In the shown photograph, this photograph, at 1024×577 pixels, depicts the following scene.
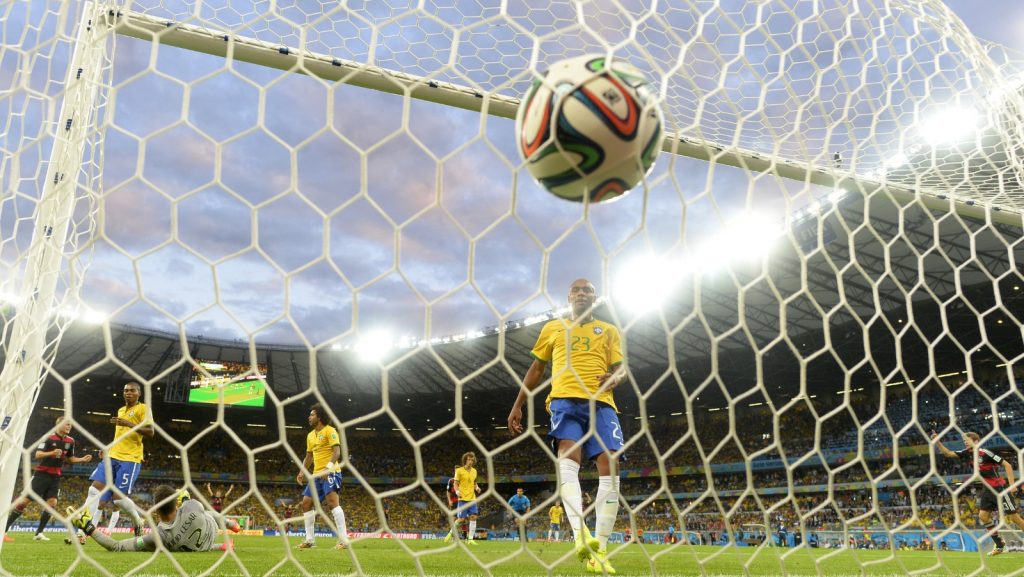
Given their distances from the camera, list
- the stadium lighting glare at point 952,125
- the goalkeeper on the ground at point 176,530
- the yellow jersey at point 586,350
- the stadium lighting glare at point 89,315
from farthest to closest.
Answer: the goalkeeper on the ground at point 176,530
the stadium lighting glare at point 952,125
the yellow jersey at point 586,350
the stadium lighting glare at point 89,315

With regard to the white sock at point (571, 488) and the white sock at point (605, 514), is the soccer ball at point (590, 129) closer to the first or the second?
the white sock at point (571, 488)

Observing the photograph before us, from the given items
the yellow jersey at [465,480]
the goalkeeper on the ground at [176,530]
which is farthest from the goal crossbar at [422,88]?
the yellow jersey at [465,480]

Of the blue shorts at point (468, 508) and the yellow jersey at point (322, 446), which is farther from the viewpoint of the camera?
the yellow jersey at point (322, 446)

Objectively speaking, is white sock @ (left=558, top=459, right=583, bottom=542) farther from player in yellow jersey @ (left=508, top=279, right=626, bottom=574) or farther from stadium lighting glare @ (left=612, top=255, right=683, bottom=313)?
stadium lighting glare @ (left=612, top=255, right=683, bottom=313)

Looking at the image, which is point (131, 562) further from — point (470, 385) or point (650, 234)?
point (470, 385)

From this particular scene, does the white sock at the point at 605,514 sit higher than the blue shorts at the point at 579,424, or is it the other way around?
the blue shorts at the point at 579,424

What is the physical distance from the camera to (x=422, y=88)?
3.44 metres

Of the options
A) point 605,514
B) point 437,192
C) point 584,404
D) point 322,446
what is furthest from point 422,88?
point 322,446

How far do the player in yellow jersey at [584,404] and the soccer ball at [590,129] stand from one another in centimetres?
85

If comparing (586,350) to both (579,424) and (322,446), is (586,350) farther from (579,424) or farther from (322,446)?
(322,446)

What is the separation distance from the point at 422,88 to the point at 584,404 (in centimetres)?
181

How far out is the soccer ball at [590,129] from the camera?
6.80ft

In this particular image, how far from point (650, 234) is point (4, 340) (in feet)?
8.56

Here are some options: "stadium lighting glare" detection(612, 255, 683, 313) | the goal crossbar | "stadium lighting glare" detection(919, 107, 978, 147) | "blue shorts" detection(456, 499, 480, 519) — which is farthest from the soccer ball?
Answer: "stadium lighting glare" detection(919, 107, 978, 147)
